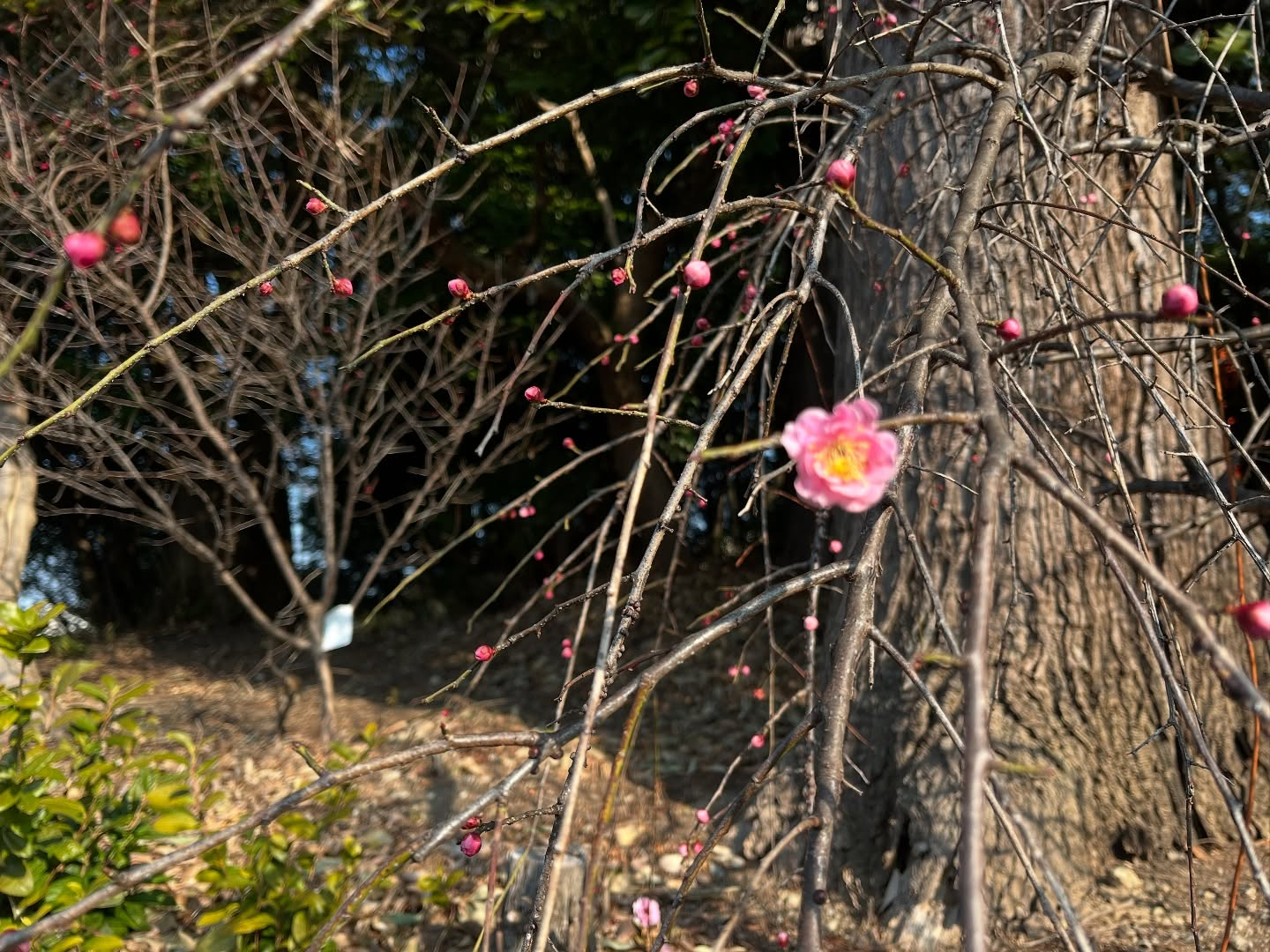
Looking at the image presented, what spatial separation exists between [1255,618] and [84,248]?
0.88m

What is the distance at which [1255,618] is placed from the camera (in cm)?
70

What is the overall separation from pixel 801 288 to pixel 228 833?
2.55 ft

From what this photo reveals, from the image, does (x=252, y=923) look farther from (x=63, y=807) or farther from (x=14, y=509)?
(x=14, y=509)

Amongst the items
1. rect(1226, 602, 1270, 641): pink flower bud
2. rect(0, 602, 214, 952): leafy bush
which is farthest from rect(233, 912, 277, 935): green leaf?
rect(1226, 602, 1270, 641): pink flower bud

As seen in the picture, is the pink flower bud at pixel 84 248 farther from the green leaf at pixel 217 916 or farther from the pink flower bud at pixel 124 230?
the green leaf at pixel 217 916

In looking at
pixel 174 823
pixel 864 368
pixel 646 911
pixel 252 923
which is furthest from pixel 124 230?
pixel 646 911

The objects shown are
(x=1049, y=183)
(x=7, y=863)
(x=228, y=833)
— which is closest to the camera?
(x=228, y=833)

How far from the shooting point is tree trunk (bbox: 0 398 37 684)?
3725 mm

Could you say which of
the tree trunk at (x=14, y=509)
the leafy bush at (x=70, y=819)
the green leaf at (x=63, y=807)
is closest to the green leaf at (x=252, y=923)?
the leafy bush at (x=70, y=819)

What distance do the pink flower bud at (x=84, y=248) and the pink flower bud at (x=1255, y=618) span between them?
2.73 feet

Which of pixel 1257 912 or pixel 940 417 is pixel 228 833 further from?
pixel 1257 912

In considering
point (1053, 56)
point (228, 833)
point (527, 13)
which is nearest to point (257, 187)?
point (527, 13)

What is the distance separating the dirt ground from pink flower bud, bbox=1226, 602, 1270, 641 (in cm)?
48

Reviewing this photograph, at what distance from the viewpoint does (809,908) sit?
2.20ft
